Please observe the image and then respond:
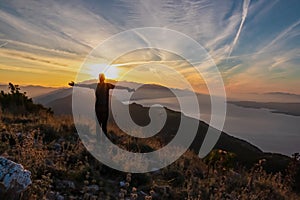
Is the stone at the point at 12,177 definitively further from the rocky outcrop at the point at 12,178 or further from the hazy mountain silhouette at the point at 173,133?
the hazy mountain silhouette at the point at 173,133

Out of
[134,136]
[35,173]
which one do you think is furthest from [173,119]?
[35,173]

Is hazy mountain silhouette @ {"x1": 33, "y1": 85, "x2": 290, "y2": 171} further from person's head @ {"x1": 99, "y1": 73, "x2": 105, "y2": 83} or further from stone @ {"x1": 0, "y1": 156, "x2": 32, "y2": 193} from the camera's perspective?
stone @ {"x1": 0, "y1": 156, "x2": 32, "y2": 193}

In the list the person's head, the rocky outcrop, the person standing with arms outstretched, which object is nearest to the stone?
the rocky outcrop

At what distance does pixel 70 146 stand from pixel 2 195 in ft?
15.5

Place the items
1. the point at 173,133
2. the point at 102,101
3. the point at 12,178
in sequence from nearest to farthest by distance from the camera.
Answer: the point at 12,178, the point at 102,101, the point at 173,133

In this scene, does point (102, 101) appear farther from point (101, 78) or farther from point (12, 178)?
point (12, 178)

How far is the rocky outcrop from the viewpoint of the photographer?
3.61m

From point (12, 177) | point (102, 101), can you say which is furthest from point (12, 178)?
point (102, 101)

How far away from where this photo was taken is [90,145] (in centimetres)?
831

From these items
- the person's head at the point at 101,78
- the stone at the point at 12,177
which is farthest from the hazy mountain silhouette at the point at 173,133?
the stone at the point at 12,177

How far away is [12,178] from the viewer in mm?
3666

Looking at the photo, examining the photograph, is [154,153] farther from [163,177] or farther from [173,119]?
[173,119]

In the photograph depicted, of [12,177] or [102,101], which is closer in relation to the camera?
[12,177]

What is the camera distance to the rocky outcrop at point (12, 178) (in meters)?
3.61
